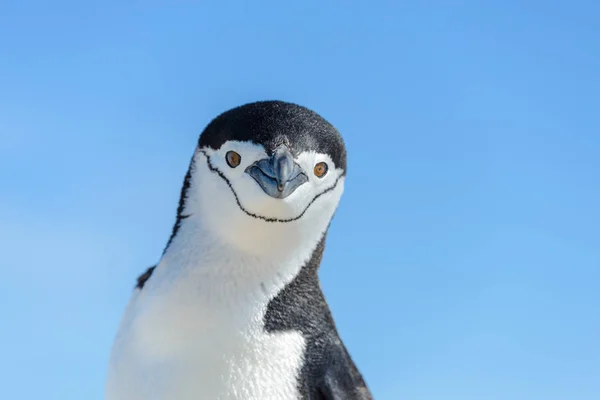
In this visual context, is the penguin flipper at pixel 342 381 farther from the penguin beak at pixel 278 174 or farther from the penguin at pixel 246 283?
the penguin beak at pixel 278 174

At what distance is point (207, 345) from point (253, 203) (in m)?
0.86

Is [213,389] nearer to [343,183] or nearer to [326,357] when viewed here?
[326,357]

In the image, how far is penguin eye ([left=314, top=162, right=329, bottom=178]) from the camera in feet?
20.5

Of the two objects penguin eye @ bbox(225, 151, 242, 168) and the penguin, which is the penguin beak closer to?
the penguin

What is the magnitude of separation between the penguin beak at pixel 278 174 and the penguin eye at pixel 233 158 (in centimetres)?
11

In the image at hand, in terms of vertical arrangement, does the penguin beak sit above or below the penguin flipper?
above

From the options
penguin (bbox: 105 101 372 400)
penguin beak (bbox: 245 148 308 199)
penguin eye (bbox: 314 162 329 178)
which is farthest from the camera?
penguin eye (bbox: 314 162 329 178)

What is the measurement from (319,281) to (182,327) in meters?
1.07

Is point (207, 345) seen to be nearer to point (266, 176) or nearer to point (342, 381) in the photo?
point (342, 381)

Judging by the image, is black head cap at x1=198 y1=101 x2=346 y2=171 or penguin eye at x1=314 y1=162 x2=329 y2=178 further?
penguin eye at x1=314 y1=162 x2=329 y2=178

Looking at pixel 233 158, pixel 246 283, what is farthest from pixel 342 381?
pixel 233 158

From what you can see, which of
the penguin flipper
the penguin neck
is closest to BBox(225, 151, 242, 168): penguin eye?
the penguin neck

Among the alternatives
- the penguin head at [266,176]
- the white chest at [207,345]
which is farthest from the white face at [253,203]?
the white chest at [207,345]

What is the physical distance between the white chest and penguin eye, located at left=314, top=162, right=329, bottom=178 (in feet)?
2.31
